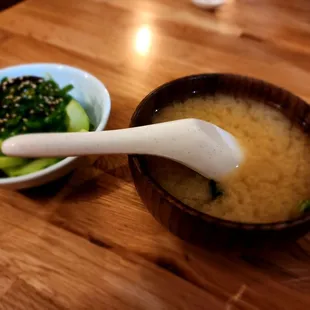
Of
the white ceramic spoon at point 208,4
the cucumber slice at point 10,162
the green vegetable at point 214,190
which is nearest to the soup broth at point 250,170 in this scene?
the green vegetable at point 214,190

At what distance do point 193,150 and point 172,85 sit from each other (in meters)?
0.18

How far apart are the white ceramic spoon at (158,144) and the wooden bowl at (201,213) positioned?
4 centimetres

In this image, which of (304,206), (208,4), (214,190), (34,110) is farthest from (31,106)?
(208,4)

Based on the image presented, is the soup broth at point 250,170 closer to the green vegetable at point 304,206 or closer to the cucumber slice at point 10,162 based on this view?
the green vegetable at point 304,206

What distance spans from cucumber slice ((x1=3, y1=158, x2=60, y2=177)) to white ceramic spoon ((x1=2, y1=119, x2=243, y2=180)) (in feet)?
0.77

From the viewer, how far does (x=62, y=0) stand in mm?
1609

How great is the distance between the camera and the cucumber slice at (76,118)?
934 millimetres

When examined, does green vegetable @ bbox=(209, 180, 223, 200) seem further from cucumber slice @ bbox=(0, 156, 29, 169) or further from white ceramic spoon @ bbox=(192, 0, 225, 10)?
white ceramic spoon @ bbox=(192, 0, 225, 10)

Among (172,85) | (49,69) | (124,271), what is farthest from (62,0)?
(124,271)

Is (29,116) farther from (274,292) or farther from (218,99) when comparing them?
(274,292)

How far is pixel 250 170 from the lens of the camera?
75 centimetres

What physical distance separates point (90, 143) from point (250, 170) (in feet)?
1.05

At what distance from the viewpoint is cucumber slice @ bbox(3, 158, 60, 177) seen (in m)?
0.84

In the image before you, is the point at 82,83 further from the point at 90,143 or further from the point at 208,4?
the point at 208,4
